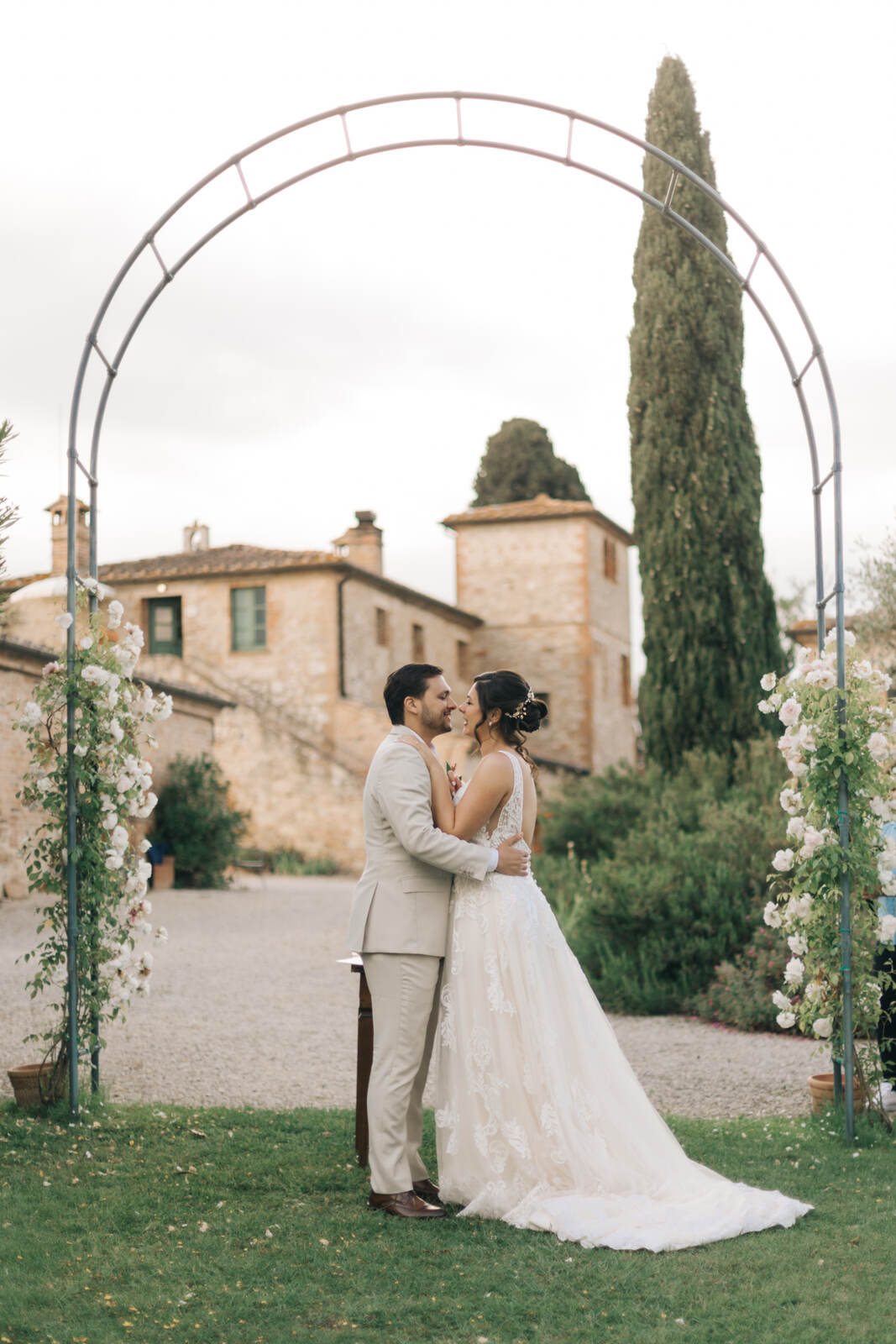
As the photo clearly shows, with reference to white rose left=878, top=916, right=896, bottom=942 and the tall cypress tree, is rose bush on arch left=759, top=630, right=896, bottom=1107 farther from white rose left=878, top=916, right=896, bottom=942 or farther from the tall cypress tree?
the tall cypress tree

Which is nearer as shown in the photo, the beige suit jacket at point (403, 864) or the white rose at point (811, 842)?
the beige suit jacket at point (403, 864)

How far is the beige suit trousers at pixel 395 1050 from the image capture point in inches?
175

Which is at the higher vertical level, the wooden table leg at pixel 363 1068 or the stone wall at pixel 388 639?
the stone wall at pixel 388 639

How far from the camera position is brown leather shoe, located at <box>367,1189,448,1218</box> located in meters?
4.35

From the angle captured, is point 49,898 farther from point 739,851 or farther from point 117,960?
point 117,960

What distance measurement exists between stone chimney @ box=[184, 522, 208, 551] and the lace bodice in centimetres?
2706

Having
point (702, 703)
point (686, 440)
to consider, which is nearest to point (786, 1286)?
point (702, 703)

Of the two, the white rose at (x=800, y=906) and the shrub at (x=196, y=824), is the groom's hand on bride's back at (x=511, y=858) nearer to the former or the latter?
the white rose at (x=800, y=906)

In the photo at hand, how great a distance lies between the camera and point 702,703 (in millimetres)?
14562

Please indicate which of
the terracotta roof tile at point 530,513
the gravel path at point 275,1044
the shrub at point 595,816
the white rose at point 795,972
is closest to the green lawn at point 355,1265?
the white rose at point 795,972

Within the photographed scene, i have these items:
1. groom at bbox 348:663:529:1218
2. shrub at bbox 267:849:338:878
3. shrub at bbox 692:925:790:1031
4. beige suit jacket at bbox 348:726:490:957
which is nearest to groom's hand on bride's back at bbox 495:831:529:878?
groom at bbox 348:663:529:1218

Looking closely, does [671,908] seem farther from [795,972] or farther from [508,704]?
[508,704]

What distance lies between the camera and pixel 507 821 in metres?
4.68

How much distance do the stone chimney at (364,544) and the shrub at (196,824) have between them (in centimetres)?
1030
